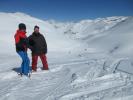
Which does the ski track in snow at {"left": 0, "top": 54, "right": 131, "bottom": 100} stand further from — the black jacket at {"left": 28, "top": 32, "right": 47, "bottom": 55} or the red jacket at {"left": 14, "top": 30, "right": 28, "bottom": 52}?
the red jacket at {"left": 14, "top": 30, "right": 28, "bottom": 52}

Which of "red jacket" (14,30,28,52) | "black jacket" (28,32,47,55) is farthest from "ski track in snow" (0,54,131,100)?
"red jacket" (14,30,28,52)

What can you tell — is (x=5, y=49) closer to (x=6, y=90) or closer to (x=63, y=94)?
(x=6, y=90)

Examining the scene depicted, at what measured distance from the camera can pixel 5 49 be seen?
19172 millimetres

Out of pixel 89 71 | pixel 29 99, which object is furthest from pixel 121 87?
pixel 89 71

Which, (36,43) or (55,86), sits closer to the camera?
(55,86)

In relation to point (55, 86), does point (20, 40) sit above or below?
above

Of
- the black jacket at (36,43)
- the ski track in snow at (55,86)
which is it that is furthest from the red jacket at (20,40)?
the ski track in snow at (55,86)

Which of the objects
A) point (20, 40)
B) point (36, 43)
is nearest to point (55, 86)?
point (20, 40)

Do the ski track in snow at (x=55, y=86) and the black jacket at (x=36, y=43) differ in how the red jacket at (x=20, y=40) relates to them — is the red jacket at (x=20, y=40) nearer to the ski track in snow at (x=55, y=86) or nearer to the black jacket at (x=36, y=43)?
the black jacket at (x=36, y=43)

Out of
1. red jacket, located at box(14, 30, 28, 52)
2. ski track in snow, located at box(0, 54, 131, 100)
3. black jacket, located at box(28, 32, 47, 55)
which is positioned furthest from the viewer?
black jacket, located at box(28, 32, 47, 55)

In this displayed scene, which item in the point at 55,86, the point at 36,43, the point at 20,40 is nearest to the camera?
the point at 55,86

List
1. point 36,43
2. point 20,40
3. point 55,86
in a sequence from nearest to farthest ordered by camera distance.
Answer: point 55,86
point 20,40
point 36,43

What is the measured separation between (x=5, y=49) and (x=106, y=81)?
12.3 m

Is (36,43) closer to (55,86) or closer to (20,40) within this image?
(20,40)
